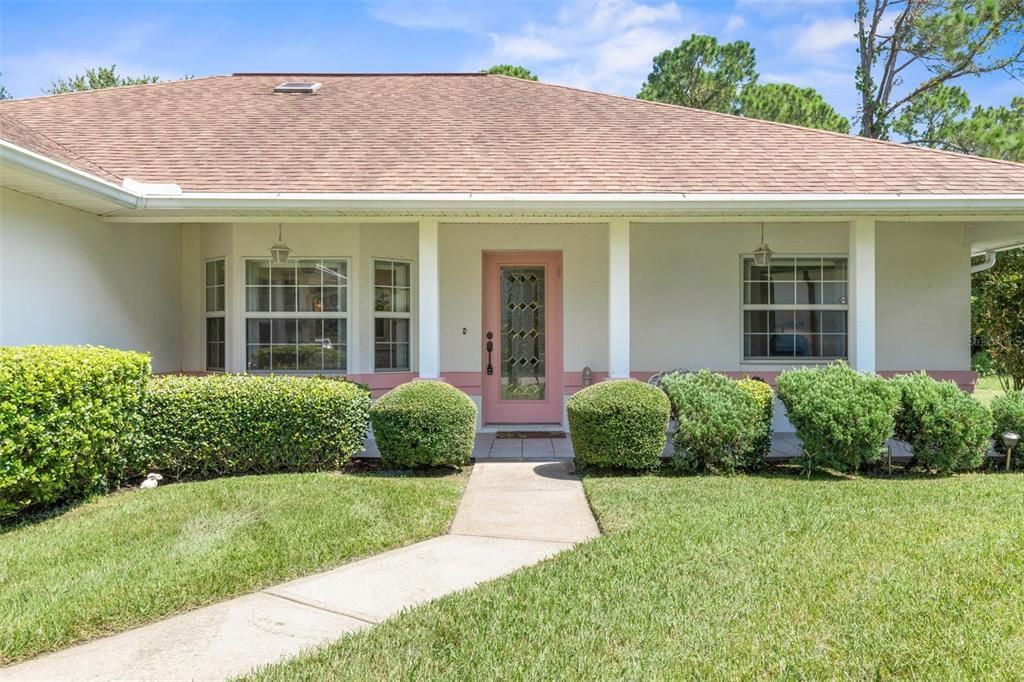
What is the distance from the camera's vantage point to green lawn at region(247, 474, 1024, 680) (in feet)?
8.88

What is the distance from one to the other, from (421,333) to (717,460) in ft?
11.9

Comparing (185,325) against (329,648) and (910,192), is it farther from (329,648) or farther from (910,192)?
(910,192)

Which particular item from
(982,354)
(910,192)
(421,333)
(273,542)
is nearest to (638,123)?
(910,192)

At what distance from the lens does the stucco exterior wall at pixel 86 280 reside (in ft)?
19.4

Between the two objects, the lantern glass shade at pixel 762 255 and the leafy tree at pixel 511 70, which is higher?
the leafy tree at pixel 511 70

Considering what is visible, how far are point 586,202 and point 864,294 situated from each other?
361 cm

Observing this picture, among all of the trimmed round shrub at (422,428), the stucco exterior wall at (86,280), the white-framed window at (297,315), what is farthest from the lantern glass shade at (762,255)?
the stucco exterior wall at (86,280)

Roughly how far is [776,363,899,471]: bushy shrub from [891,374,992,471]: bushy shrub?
0.71ft

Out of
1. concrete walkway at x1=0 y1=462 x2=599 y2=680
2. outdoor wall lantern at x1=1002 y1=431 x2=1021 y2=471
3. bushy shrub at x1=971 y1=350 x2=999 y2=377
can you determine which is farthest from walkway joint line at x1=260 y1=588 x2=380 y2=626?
bushy shrub at x1=971 y1=350 x2=999 y2=377

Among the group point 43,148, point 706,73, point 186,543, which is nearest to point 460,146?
point 43,148

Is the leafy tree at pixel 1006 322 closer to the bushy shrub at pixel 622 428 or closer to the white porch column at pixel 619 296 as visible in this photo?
the white porch column at pixel 619 296

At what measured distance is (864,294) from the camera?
7531 millimetres

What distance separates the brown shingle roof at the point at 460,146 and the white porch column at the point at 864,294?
1.73ft

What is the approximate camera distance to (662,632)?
298 cm
